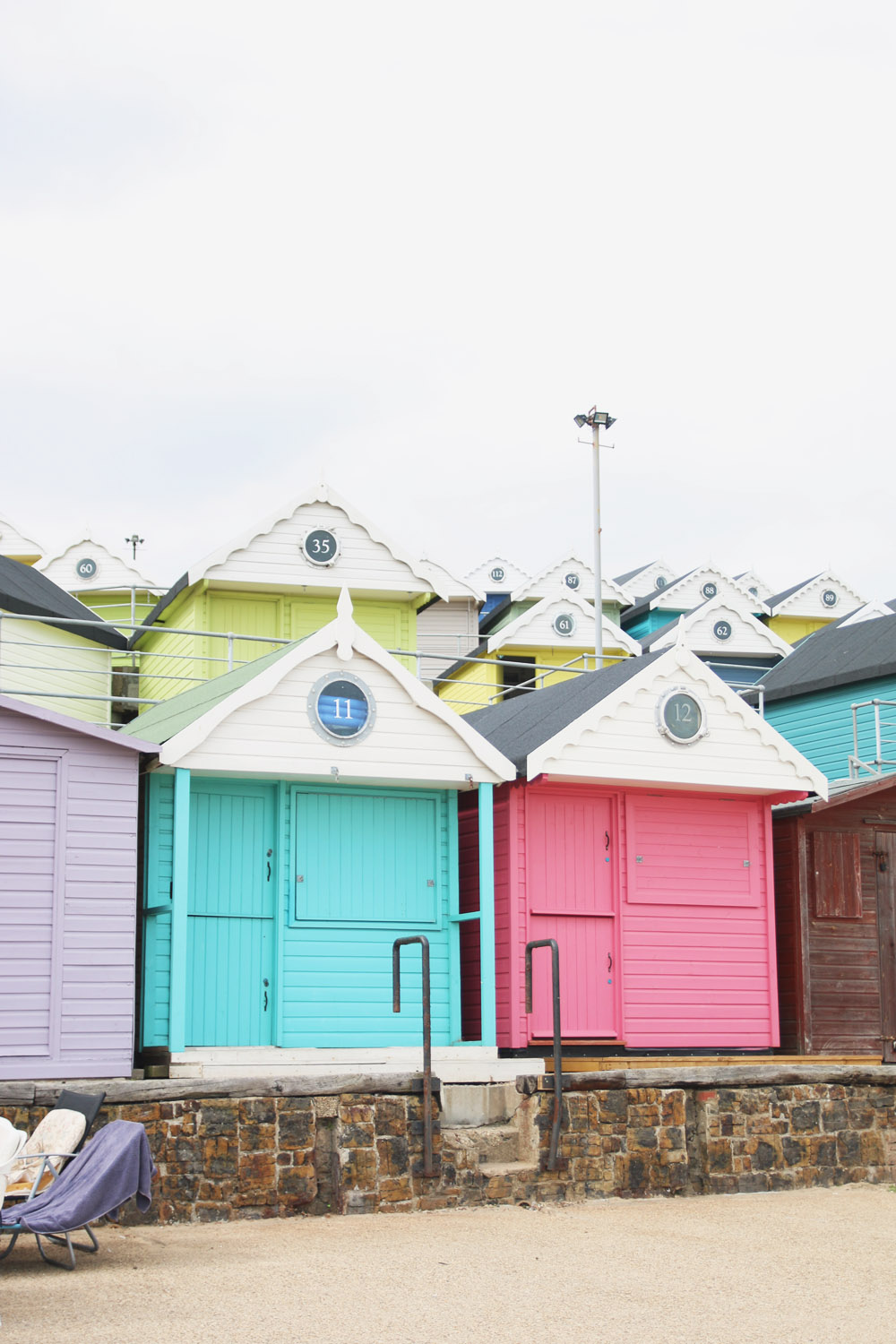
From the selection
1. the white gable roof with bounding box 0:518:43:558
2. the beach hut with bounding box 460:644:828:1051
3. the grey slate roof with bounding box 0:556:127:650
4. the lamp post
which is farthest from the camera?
the white gable roof with bounding box 0:518:43:558

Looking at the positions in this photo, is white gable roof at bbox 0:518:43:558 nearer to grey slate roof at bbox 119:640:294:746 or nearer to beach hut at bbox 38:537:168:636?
beach hut at bbox 38:537:168:636

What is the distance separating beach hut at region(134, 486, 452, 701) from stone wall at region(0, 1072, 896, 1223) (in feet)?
35.5

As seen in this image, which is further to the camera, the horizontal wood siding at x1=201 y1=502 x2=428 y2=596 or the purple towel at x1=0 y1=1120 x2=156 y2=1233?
the horizontal wood siding at x1=201 y1=502 x2=428 y2=596

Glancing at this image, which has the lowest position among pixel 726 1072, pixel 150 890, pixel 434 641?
pixel 726 1072

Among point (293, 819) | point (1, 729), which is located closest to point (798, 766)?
point (293, 819)

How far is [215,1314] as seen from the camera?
844cm

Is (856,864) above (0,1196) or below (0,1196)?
above

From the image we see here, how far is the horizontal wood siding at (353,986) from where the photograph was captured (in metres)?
13.4

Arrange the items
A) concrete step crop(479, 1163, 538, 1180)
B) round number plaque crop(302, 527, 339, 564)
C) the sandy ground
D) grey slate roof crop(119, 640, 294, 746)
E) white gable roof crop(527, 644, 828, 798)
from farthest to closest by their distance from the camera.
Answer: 1. round number plaque crop(302, 527, 339, 564)
2. white gable roof crop(527, 644, 828, 798)
3. grey slate roof crop(119, 640, 294, 746)
4. concrete step crop(479, 1163, 538, 1180)
5. the sandy ground

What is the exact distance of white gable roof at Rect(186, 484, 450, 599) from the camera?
22.3 metres

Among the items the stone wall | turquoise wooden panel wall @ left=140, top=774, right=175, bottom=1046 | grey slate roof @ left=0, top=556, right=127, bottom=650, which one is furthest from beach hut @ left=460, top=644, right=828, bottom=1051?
grey slate roof @ left=0, top=556, right=127, bottom=650

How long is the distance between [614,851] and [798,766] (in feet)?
6.45

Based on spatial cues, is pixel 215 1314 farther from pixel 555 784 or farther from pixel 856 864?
pixel 856 864

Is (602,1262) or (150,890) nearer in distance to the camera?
(602,1262)
